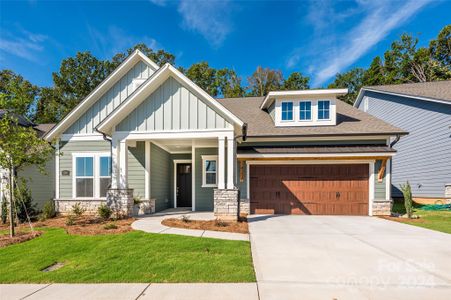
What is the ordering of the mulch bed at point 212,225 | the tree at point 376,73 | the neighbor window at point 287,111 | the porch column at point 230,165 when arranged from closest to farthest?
the mulch bed at point 212,225 < the porch column at point 230,165 < the neighbor window at point 287,111 < the tree at point 376,73

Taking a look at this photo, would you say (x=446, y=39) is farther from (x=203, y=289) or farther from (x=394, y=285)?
(x=203, y=289)

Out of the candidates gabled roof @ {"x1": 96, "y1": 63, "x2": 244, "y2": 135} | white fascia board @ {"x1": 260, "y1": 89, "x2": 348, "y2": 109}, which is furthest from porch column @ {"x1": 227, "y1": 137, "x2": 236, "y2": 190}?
white fascia board @ {"x1": 260, "y1": 89, "x2": 348, "y2": 109}

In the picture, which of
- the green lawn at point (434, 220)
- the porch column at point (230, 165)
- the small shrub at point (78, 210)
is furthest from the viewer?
the small shrub at point (78, 210)

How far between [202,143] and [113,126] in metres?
3.88

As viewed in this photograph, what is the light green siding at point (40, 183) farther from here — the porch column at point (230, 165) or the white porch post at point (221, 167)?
the porch column at point (230, 165)

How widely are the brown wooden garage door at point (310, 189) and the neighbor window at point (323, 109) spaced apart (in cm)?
257

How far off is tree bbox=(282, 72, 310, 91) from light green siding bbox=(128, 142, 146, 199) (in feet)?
77.8

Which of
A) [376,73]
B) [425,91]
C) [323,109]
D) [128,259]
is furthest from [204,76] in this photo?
[128,259]

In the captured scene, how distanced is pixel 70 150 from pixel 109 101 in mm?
2891

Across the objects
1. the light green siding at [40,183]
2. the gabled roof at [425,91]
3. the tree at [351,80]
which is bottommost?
the light green siding at [40,183]

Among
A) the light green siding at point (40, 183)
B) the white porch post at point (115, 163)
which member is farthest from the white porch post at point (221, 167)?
the light green siding at point (40, 183)

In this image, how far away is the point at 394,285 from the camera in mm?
3756

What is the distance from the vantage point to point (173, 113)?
8945 millimetres

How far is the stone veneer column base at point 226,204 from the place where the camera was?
332 inches
